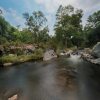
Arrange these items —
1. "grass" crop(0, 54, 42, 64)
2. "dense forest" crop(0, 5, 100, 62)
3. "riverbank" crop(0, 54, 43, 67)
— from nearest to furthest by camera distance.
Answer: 1. "riverbank" crop(0, 54, 43, 67)
2. "grass" crop(0, 54, 42, 64)
3. "dense forest" crop(0, 5, 100, 62)

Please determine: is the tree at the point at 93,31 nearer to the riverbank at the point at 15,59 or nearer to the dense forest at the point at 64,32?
the dense forest at the point at 64,32

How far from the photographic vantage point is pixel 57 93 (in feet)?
50.6

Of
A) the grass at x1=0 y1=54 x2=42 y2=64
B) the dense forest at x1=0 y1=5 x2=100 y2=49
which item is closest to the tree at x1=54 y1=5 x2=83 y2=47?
the dense forest at x1=0 y1=5 x2=100 y2=49

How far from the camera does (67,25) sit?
65.2m

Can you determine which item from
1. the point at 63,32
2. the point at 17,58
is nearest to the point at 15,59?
the point at 17,58

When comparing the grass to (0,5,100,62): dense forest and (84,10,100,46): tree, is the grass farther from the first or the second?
(84,10,100,46): tree

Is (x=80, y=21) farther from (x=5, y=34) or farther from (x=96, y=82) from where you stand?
(x=96, y=82)

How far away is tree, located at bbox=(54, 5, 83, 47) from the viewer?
6406cm

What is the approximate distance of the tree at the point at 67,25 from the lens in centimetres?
6406

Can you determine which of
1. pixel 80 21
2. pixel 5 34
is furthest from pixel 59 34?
pixel 5 34

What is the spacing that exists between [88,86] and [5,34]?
5714 centimetres

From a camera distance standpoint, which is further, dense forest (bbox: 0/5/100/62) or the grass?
dense forest (bbox: 0/5/100/62)

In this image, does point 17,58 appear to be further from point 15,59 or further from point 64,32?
point 64,32

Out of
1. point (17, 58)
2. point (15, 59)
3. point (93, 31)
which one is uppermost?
point (93, 31)
